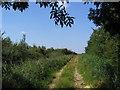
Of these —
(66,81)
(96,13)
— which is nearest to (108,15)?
(96,13)

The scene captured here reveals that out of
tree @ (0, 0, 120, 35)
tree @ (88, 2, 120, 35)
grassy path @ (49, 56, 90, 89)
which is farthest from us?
grassy path @ (49, 56, 90, 89)

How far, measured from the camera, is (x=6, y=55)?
661 inches

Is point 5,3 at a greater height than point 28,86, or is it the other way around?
point 5,3

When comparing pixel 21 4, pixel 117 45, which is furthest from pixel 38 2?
pixel 117 45

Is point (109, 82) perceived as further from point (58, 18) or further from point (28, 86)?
point (58, 18)

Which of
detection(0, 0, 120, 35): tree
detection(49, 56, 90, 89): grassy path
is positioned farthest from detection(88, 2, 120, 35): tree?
detection(49, 56, 90, 89): grassy path

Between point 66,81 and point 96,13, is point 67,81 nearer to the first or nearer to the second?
point 66,81

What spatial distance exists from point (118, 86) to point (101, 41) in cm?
1276

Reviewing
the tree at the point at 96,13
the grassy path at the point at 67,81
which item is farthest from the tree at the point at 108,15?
the grassy path at the point at 67,81

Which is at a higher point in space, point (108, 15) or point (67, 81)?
point (108, 15)

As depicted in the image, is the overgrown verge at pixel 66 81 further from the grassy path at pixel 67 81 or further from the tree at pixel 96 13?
the tree at pixel 96 13

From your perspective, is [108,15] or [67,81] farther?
[67,81]

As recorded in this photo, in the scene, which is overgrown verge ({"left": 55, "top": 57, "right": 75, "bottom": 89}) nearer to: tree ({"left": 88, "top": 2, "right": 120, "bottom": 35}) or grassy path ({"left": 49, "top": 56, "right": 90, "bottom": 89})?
grassy path ({"left": 49, "top": 56, "right": 90, "bottom": 89})

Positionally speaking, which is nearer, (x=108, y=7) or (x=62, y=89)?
(x=108, y=7)
